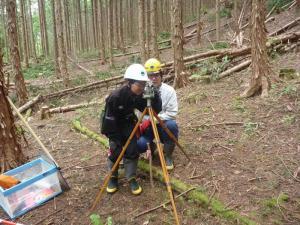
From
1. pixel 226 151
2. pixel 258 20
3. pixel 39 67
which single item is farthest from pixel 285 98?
pixel 39 67

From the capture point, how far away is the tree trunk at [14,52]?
34.0ft

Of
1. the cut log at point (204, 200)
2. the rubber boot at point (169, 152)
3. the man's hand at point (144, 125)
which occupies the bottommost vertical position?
the cut log at point (204, 200)

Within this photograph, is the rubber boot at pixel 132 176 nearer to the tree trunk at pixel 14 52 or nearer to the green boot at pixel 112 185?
the green boot at pixel 112 185

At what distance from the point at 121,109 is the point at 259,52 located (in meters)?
3.46

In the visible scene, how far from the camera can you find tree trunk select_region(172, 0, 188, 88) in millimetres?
8664

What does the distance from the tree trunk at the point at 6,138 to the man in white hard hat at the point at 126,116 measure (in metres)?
1.68

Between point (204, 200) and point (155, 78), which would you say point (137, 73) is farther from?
point (204, 200)

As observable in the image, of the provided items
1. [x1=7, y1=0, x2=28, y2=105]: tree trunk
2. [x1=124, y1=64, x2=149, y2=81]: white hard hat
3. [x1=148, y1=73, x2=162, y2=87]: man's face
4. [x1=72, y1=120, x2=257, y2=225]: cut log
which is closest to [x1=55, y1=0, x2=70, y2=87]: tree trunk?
[x1=7, y1=0, x2=28, y2=105]: tree trunk

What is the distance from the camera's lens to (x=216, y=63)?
9711mm

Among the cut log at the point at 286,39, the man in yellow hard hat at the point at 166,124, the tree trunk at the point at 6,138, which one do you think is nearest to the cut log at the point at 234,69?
the cut log at the point at 286,39

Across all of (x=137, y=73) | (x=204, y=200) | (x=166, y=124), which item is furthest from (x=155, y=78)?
(x=204, y=200)

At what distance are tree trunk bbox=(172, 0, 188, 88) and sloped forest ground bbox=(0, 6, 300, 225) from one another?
5.41ft

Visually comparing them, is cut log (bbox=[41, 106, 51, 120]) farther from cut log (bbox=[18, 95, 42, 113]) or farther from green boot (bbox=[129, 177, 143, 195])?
green boot (bbox=[129, 177, 143, 195])

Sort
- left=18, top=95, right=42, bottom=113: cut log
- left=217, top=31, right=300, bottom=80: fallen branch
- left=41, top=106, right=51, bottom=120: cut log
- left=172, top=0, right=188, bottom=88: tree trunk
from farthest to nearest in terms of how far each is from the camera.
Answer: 1. left=18, top=95, right=42, bottom=113: cut log
2. left=217, top=31, right=300, bottom=80: fallen branch
3. left=41, top=106, right=51, bottom=120: cut log
4. left=172, top=0, right=188, bottom=88: tree trunk
